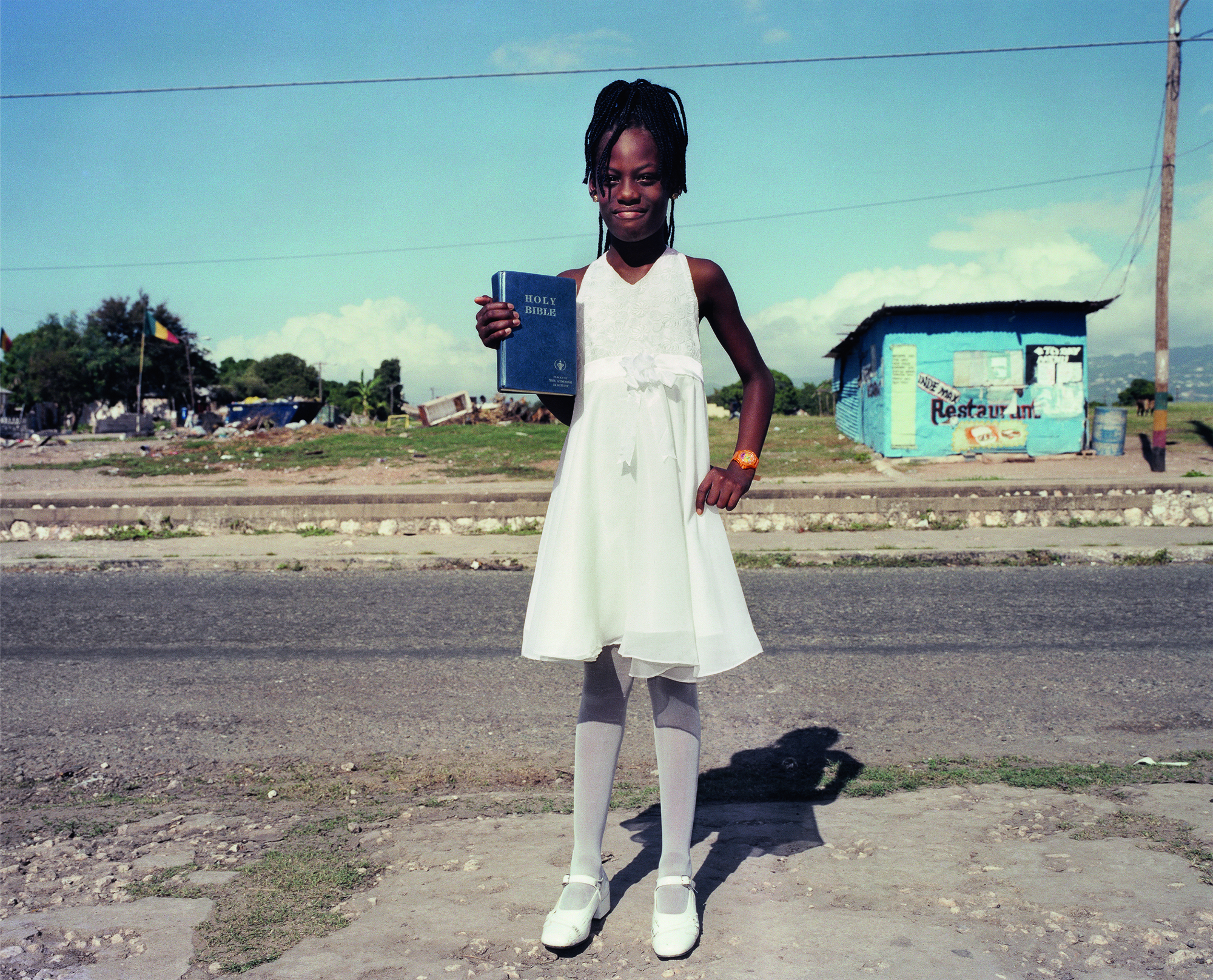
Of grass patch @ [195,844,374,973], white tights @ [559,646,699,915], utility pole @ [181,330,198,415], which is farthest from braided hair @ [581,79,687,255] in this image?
utility pole @ [181,330,198,415]

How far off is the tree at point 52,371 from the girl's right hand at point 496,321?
69.3 meters

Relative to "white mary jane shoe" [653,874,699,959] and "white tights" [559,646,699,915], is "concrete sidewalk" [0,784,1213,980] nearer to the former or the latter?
"white mary jane shoe" [653,874,699,959]

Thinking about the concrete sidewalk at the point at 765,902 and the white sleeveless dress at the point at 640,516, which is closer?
the concrete sidewalk at the point at 765,902

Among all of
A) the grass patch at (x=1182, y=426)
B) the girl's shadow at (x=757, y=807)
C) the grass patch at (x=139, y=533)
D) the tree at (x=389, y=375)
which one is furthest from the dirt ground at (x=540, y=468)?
the tree at (x=389, y=375)

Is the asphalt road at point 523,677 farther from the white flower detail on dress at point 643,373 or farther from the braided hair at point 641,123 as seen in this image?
the braided hair at point 641,123

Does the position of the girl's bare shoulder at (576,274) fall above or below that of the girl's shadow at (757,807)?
above

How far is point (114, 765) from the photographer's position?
123 inches

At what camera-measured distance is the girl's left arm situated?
208cm

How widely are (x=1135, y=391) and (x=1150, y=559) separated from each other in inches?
2001

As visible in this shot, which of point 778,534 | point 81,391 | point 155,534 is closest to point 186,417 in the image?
point 81,391

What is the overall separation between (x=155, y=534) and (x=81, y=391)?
6099 cm

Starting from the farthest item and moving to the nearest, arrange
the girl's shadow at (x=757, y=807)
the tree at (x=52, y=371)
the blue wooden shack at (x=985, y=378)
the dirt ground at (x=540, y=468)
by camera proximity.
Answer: the tree at (x=52, y=371), the blue wooden shack at (x=985, y=378), the dirt ground at (x=540, y=468), the girl's shadow at (x=757, y=807)

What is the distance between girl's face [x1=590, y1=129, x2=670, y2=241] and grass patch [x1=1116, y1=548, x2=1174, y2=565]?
7.10 metres

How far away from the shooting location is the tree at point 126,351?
6219cm
